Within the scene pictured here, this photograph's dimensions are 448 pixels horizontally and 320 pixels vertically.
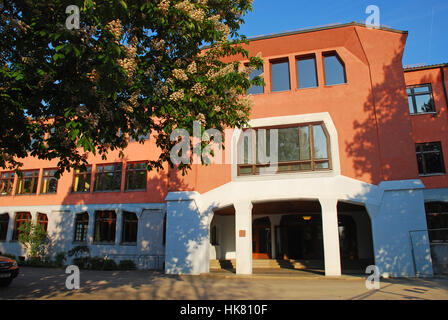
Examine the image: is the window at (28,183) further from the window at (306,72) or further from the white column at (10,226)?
the window at (306,72)

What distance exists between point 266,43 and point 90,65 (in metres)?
11.9

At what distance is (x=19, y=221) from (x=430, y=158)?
28362 mm

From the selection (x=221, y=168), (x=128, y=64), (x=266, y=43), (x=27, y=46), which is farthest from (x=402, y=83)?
(x=27, y=46)

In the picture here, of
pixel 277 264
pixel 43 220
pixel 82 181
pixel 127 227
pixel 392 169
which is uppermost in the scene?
pixel 82 181

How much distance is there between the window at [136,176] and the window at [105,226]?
89.5 inches

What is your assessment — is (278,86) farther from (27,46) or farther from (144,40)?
(27,46)

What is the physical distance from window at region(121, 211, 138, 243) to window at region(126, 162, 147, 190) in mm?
1828

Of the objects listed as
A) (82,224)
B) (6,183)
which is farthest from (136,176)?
(6,183)

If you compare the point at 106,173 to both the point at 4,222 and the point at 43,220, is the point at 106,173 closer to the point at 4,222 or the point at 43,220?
the point at 43,220

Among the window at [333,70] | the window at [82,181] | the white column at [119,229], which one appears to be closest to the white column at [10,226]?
the window at [82,181]

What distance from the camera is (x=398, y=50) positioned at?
49.8ft

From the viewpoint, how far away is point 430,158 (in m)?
17.8

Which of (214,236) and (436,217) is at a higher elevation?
(436,217)

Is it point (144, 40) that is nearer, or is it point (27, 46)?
point (27, 46)
